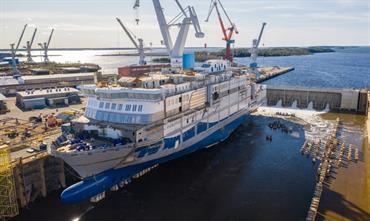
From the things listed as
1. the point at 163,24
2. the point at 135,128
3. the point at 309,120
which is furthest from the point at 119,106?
the point at 309,120

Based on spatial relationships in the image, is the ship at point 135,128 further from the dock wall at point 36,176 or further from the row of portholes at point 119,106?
the dock wall at point 36,176

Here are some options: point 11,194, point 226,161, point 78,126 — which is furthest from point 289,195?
point 11,194

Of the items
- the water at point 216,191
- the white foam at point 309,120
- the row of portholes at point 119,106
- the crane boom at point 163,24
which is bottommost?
the water at point 216,191

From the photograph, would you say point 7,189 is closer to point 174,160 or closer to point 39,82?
point 174,160

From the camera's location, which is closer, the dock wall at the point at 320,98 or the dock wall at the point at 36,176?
the dock wall at the point at 36,176

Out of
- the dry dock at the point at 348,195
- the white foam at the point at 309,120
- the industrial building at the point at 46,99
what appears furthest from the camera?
the industrial building at the point at 46,99

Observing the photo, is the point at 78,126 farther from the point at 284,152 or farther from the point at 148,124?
the point at 284,152

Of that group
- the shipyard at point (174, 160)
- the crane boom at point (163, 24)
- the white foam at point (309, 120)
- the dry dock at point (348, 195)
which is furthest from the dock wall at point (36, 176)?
the white foam at point (309, 120)
